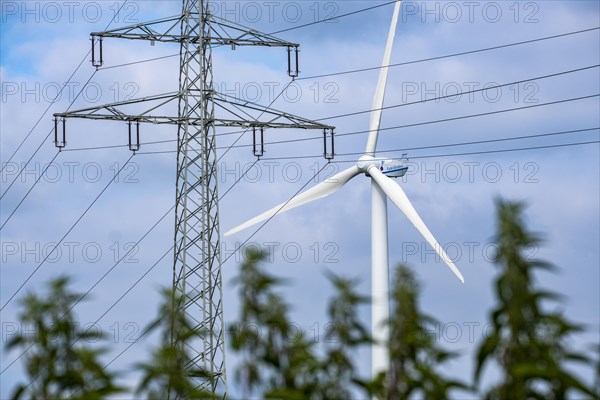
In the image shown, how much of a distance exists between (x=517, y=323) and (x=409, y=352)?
3770 millimetres

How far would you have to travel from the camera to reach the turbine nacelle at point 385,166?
77312 mm

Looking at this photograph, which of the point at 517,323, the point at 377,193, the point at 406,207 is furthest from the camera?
the point at 377,193

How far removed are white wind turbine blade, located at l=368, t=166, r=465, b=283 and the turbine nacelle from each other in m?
0.41

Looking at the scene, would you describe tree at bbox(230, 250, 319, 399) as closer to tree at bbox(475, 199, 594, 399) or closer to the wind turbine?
tree at bbox(475, 199, 594, 399)

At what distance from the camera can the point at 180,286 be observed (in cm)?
6369

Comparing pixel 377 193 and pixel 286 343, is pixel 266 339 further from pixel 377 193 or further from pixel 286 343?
pixel 377 193

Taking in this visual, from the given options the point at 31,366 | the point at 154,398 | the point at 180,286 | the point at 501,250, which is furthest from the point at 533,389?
the point at 180,286

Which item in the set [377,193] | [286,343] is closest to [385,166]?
[377,193]

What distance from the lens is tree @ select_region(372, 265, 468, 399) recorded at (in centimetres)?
3058

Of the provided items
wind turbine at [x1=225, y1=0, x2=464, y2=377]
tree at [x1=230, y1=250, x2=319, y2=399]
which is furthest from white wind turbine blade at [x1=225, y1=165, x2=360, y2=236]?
tree at [x1=230, y1=250, x2=319, y2=399]

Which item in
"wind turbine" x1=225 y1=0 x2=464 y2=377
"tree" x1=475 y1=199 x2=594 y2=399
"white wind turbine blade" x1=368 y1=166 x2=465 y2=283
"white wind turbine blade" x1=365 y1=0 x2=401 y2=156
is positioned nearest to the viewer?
"tree" x1=475 y1=199 x2=594 y2=399

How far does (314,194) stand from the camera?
76062mm

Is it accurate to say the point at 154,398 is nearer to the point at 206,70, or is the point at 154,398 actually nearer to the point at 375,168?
the point at 206,70

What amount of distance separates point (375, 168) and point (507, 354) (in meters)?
49.4
